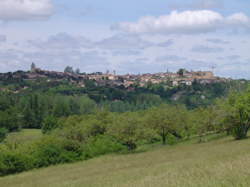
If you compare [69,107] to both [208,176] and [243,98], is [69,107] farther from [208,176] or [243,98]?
[208,176]

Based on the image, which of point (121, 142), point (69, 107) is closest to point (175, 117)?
point (121, 142)

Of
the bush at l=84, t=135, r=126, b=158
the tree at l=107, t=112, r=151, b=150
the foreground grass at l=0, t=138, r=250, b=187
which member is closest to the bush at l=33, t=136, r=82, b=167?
the bush at l=84, t=135, r=126, b=158

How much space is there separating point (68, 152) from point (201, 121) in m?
24.5

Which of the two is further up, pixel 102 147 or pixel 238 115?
pixel 238 115

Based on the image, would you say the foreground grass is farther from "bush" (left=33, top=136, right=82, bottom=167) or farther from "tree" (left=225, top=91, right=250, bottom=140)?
"tree" (left=225, top=91, right=250, bottom=140)

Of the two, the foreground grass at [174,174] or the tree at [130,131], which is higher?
the foreground grass at [174,174]

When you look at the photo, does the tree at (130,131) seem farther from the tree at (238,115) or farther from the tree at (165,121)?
the tree at (238,115)

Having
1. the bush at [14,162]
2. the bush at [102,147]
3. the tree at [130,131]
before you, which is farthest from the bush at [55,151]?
the tree at [130,131]

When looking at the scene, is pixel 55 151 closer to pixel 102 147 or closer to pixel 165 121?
pixel 102 147

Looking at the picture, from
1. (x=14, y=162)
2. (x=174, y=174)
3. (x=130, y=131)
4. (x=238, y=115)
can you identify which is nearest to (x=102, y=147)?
(x=130, y=131)

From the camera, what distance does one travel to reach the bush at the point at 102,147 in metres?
62.5

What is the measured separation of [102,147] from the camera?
64625 millimetres

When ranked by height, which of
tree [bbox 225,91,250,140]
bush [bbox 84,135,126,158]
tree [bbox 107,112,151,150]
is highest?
tree [bbox 225,91,250,140]

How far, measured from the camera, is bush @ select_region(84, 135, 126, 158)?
2461 inches
